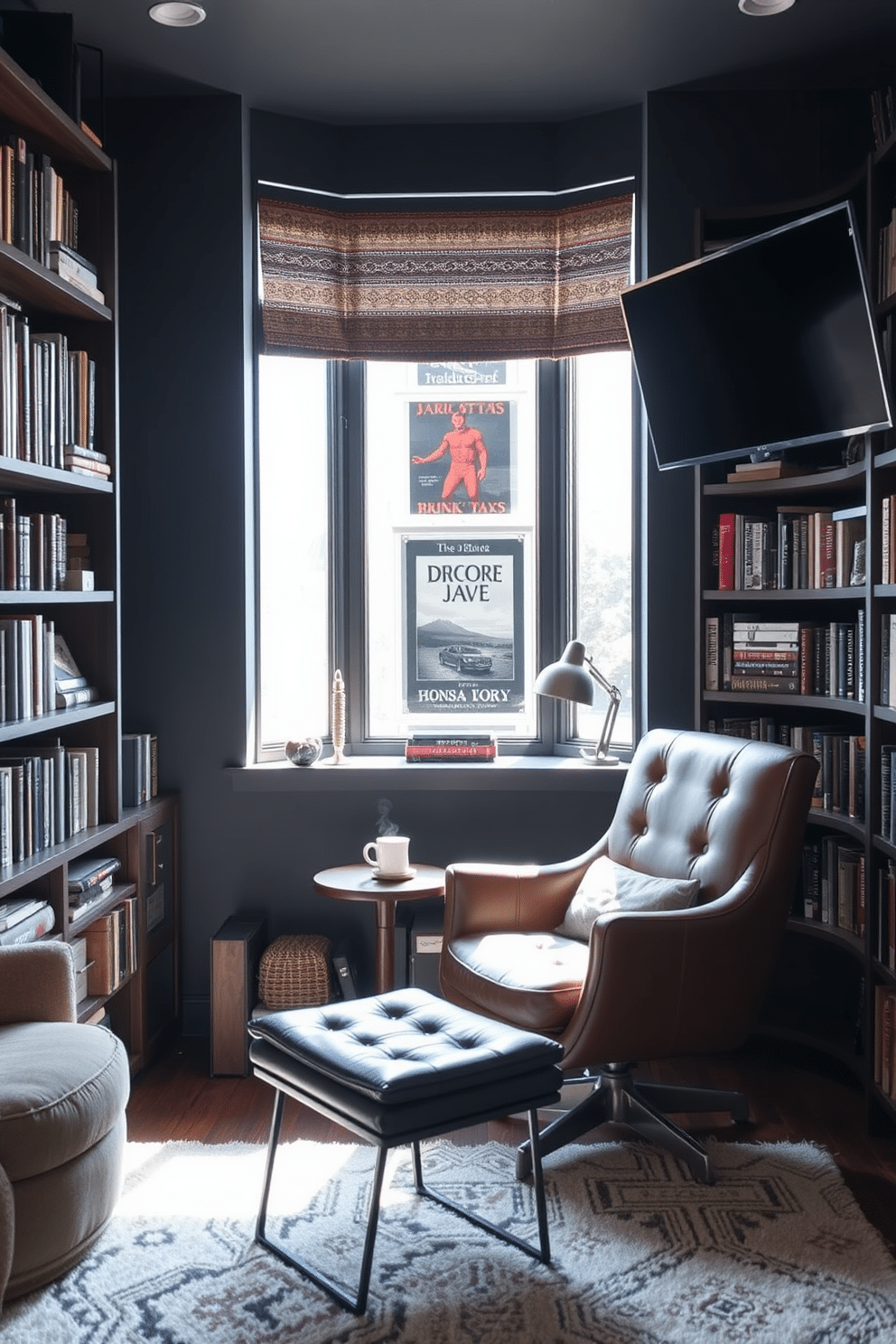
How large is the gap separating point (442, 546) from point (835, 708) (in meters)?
1.45

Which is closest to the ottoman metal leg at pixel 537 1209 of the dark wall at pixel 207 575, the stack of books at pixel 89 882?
the stack of books at pixel 89 882

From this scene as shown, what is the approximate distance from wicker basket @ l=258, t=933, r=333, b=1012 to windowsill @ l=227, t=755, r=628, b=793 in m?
0.52

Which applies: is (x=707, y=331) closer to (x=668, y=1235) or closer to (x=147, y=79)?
(x=147, y=79)

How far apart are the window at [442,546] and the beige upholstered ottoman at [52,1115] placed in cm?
159

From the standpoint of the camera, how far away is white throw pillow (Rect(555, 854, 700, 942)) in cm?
291

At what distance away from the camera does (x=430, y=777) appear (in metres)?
3.79

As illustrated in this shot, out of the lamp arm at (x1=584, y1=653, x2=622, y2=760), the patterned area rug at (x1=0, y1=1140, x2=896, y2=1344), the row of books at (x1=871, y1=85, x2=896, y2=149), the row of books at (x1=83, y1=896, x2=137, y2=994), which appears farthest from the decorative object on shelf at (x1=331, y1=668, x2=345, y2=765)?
the row of books at (x1=871, y1=85, x2=896, y2=149)

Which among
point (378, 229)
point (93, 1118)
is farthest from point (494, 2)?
point (93, 1118)

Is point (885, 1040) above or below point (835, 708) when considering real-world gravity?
below

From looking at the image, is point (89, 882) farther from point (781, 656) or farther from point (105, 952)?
point (781, 656)

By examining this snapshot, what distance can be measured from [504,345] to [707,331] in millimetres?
804

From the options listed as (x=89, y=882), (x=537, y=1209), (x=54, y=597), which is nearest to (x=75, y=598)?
(x=54, y=597)

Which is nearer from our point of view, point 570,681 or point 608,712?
point 570,681

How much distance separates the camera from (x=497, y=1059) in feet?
7.38
